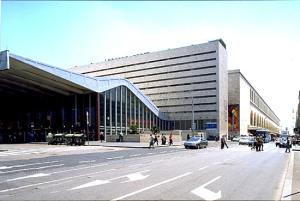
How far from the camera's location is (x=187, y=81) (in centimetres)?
11819

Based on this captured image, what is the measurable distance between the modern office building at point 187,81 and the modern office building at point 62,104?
37667 mm

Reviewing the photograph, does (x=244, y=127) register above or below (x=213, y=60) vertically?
below

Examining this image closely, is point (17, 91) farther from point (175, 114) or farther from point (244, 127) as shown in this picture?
point (244, 127)

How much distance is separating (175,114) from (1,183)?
353ft

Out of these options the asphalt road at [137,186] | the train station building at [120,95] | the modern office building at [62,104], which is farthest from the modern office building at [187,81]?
the asphalt road at [137,186]

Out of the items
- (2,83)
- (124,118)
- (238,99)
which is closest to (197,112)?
(238,99)

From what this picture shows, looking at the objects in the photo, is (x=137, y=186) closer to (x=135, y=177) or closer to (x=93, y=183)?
(x=93, y=183)

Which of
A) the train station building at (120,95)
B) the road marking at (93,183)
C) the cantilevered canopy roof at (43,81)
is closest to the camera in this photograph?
the road marking at (93,183)

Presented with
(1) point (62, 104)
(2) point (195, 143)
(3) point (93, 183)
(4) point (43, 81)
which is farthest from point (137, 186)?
(1) point (62, 104)

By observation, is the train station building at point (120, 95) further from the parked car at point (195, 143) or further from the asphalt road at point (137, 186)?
the asphalt road at point (137, 186)

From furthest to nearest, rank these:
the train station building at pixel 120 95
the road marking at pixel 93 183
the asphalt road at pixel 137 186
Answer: the train station building at pixel 120 95
the road marking at pixel 93 183
the asphalt road at pixel 137 186

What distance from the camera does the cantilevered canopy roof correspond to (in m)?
50.6

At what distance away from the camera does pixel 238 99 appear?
13350 centimetres

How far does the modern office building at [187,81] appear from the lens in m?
113
